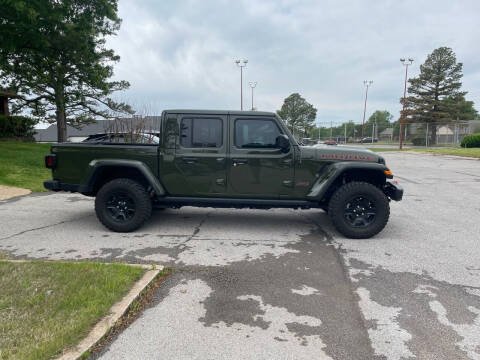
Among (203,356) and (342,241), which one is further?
(342,241)

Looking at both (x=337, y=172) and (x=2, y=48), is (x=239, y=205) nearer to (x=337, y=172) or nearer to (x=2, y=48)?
(x=337, y=172)

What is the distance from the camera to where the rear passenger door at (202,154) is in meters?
4.43

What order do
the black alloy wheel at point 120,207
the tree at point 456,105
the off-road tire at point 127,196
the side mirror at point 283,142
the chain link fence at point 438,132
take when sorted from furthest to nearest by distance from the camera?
the tree at point 456,105 → the chain link fence at point 438,132 → the black alloy wheel at point 120,207 → the off-road tire at point 127,196 → the side mirror at point 283,142

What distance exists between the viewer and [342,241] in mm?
4359

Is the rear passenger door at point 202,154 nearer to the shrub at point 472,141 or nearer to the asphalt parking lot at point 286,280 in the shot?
the asphalt parking lot at point 286,280

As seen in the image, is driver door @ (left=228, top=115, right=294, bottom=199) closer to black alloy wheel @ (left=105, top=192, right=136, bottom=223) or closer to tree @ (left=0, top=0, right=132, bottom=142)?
black alloy wheel @ (left=105, top=192, right=136, bottom=223)

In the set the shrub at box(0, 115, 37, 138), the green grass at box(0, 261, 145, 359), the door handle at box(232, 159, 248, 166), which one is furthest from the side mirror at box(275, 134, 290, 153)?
the shrub at box(0, 115, 37, 138)

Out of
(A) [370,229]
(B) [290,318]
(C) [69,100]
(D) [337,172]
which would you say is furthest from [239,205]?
(C) [69,100]

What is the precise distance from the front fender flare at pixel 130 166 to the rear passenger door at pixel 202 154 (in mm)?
349

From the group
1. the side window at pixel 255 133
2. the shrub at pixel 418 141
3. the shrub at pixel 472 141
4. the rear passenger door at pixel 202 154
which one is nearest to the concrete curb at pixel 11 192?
the rear passenger door at pixel 202 154

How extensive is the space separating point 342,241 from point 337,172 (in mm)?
1023

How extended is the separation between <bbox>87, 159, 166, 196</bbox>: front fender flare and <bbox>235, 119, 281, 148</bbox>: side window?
1.35 m

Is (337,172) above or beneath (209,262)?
above

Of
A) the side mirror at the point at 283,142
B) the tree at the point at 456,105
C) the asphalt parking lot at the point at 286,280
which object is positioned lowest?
the asphalt parking lot at the point at 286,280
